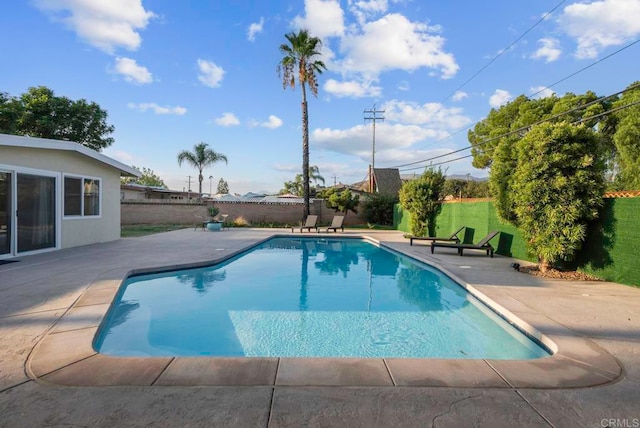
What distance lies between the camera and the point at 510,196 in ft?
27.7

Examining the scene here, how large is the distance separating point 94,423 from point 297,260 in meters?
9.24

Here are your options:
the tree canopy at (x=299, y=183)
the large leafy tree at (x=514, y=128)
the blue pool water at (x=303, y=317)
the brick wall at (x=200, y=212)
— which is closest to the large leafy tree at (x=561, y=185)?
the large leafy tree at (x=514, y=128)

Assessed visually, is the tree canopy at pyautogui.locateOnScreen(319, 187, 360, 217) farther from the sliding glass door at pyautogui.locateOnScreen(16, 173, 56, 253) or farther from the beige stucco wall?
the sliding glass door at pyautogui.locateOnScreen(16, 173, 56, 253)

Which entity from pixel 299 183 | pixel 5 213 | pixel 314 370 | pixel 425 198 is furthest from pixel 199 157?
pixel 314 370

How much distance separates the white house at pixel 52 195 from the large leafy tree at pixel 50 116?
12.2 metres

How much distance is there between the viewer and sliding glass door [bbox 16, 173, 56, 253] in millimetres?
9109

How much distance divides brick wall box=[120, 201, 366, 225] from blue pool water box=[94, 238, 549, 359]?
1500 centimetres

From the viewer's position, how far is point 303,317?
5.66 meters

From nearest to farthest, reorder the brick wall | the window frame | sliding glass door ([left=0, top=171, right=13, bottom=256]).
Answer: sliding glass door ([left=0, top=171, right=13, bottom=256])
the window frame
the brick wall

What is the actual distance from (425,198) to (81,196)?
1286cm

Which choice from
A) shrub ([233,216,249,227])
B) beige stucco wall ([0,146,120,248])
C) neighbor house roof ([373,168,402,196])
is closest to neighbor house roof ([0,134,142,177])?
beige stucco wall ([0,146,120,248])

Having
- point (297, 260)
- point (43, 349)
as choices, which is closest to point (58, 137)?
point (297, 260)

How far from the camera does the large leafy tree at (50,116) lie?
795 inches

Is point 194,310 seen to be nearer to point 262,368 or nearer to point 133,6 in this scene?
point 262,368
